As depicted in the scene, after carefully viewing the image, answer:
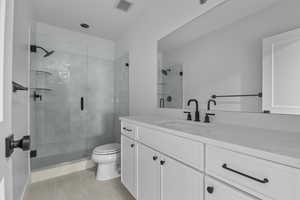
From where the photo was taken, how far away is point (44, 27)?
93.6 inches

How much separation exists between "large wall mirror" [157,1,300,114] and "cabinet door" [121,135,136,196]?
0.63 m

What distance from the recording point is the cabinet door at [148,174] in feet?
3.58

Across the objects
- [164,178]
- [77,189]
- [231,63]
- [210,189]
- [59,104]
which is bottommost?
[77,189]

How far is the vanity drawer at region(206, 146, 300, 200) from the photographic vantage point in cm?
48

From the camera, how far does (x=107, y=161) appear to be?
1937 mm

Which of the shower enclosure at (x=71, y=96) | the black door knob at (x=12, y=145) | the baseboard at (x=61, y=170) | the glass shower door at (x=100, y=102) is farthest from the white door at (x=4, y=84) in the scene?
the glass shower door at (x=100, y=102)

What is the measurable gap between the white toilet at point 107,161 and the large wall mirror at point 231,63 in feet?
3.41

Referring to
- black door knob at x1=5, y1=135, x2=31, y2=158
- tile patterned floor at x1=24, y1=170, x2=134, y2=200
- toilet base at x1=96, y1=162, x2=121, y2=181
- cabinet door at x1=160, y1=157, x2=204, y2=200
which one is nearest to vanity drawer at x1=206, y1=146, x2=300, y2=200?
cabinet door at x1=160, y1=157, x2=204, y2=200

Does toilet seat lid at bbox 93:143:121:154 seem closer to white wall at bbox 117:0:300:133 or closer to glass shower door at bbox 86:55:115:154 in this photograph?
white wall at bbox 117:0:300:133

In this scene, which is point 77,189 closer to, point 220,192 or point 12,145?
point 12,145

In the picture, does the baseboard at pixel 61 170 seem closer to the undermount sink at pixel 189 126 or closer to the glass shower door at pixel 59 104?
the glass shower door at pixel 59 104

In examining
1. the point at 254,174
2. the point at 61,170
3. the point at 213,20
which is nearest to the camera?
the point at 254,174

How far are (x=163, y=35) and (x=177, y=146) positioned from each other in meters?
1.35

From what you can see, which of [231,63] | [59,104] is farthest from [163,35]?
[59,104]
